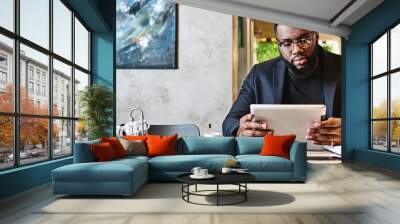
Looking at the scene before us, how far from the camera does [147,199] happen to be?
4691mm

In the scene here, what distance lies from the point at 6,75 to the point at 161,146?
2488 millimetres

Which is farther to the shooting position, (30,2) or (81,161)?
(30,2)

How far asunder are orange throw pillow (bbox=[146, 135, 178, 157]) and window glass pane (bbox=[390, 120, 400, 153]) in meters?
4.28

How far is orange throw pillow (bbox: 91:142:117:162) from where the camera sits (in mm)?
5508

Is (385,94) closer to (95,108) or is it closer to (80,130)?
(95,108)

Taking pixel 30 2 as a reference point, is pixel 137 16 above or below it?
above

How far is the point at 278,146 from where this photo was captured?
20.4ft

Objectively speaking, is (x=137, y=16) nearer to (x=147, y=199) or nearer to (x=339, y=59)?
(x=339, y=59)

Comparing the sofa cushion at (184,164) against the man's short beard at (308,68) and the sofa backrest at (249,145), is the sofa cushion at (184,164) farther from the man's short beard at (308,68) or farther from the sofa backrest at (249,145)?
the man's short beard at (308,68)

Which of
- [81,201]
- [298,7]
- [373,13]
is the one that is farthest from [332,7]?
[81,201]

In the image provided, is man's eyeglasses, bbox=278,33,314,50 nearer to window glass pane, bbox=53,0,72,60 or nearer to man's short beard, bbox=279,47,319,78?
man's short beard, bbox=279,47,319,78

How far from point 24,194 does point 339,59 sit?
7906 mm

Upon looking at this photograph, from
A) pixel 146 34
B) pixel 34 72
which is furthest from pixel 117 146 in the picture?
pixel 146 34

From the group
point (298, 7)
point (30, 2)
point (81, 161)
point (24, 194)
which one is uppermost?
point (298, 7)
